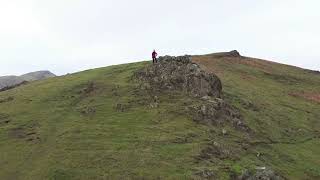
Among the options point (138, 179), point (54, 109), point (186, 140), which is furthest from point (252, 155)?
point (54, 109)

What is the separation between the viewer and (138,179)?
178 feet

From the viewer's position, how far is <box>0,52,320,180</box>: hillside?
58.3 metres

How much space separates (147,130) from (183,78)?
60.0 feet

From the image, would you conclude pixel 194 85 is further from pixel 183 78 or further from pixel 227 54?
pixel 227 54

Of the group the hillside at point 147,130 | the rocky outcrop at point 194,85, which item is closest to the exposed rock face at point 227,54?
the hillside at point 147,130

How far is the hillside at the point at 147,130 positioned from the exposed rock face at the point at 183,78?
0.27 meters

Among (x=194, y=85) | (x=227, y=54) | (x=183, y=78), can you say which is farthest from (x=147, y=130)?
(x=227, y=54)

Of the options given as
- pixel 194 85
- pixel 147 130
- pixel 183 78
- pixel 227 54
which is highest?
pixel 227 54

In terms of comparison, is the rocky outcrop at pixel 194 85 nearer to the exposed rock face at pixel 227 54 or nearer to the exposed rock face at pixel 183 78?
the exposed rock face at pixel 183 78

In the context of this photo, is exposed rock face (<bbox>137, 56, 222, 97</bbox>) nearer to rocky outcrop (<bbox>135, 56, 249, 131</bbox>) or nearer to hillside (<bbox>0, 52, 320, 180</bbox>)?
rocky outcrop (<bbox>135, 56, 249, 131</bbox>)

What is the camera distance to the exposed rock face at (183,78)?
268 ft

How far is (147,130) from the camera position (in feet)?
221

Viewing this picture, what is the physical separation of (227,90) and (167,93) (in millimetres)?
17435

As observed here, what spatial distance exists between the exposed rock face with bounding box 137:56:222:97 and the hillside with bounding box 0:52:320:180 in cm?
27
